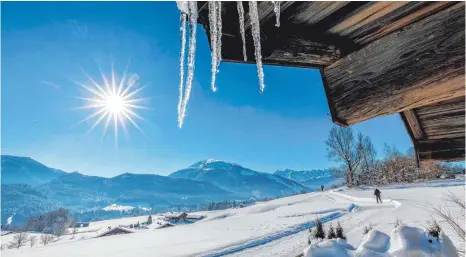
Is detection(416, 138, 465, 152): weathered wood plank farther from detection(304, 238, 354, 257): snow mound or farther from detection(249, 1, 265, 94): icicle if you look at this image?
detection(304, 238, 354, 257): snow mound

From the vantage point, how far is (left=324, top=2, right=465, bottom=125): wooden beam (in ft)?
4.34

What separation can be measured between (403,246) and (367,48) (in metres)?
3.51

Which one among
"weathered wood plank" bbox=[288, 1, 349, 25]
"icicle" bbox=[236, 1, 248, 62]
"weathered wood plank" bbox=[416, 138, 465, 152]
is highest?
"weathered wood plank" bbox=[288, 1, 349, 25]

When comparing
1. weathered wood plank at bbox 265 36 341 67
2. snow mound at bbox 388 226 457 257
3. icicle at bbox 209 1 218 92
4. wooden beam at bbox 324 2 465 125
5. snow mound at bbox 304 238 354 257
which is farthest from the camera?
snow mound at bbox 304 238 354 257

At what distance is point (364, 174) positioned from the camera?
46188 mm

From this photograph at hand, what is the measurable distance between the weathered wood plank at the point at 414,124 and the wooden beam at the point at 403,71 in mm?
1257

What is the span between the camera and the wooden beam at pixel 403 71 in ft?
4.34

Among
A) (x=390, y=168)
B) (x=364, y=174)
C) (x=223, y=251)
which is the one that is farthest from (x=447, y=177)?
(x=223, y=251)

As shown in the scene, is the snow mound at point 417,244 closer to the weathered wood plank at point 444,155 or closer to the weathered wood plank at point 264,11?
the weathered wood plank at point 444,155

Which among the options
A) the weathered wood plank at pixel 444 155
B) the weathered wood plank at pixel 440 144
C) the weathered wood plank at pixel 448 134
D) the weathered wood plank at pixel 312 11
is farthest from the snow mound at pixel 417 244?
the weathered wood plank at pixel 312 11

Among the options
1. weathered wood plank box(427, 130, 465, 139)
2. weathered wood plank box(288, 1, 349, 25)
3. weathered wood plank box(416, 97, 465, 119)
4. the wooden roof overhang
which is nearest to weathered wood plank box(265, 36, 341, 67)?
the wooden roof overhang

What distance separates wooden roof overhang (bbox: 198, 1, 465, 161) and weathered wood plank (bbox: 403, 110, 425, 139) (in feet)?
3.96

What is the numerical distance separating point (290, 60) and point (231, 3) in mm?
474

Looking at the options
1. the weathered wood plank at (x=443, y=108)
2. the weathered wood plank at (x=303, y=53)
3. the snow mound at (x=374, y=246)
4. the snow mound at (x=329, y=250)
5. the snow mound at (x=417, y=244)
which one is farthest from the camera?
the snow mound at (x=329, y=250)
